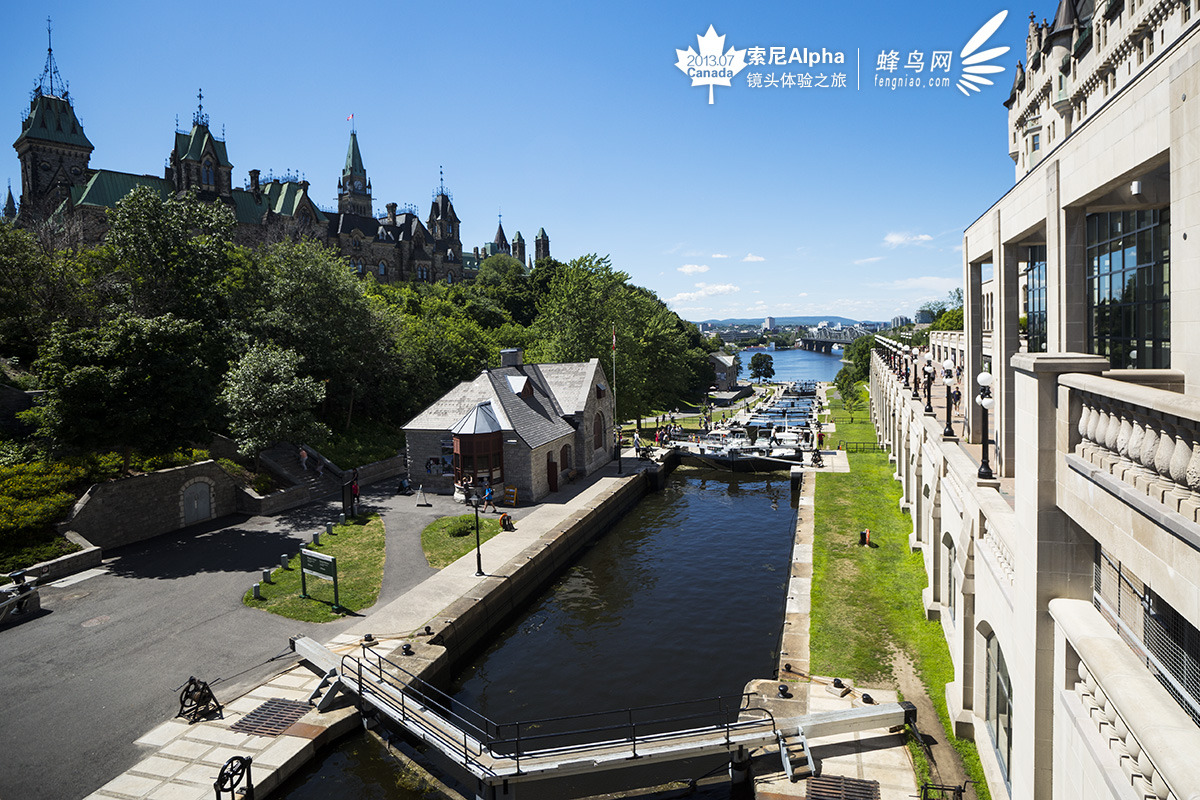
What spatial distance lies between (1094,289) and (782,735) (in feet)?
30.3

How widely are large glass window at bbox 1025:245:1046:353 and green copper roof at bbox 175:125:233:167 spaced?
8821cm

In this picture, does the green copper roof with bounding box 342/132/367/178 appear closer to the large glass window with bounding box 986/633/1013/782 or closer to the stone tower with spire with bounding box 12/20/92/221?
the stone tower with spire with bounding box 12/20/92/221

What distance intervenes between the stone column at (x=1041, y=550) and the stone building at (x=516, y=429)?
25311mm

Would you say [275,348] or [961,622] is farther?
[275,348]

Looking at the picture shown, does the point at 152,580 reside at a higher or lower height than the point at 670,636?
higher

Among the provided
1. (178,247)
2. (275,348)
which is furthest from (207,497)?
(178,247)

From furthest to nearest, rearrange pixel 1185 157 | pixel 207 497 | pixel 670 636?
pixel 207 497 < pixel 670 636 < pixel 1185 157

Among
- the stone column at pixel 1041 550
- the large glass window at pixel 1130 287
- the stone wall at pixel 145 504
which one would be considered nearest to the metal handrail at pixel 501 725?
the stone column at pixel 1041 550

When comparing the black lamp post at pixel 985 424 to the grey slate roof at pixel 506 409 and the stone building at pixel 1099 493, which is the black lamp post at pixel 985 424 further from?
the grey slate roof at pixel 506 409

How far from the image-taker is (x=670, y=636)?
19906 mm

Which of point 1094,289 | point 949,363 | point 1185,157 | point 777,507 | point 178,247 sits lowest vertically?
point 777,507

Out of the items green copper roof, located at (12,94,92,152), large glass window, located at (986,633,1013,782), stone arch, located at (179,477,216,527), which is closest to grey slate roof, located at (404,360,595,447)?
stone arch, located at (179,477,216,527)

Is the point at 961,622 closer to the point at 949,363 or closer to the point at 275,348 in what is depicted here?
the point at 949,363

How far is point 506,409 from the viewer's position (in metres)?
33.2
